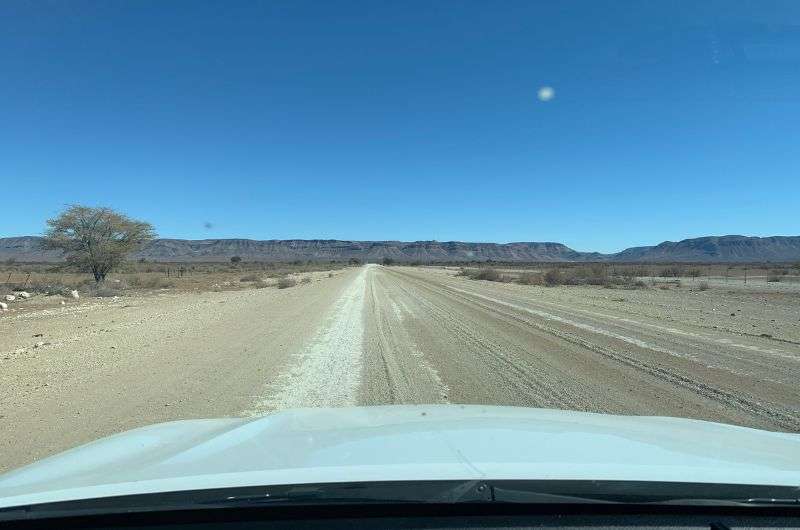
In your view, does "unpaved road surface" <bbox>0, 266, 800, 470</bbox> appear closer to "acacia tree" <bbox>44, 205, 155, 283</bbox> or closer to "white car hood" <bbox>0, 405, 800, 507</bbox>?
"white car hood" <bbox>0, 405, 800, 507</bbox>

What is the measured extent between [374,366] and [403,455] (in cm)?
736

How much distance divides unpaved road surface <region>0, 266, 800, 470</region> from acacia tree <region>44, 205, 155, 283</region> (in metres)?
22.6

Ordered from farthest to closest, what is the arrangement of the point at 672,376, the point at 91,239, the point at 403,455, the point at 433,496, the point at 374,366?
the point at 91,239 → the point at 374,366 → the point at 672,376 → the point at 403,455 → the point at 433,496

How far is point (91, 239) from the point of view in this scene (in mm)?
41312

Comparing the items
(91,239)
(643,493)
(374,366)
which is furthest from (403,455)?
(91,239)

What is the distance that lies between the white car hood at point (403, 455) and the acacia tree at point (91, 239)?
40.5 meters

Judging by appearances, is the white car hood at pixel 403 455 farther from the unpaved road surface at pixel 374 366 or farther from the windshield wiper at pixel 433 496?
the unpaved road surface at pixel 374 366

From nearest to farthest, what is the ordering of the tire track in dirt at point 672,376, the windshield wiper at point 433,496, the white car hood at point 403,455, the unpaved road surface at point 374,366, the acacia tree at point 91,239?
the windshield wiper at point 433,496 → the white car hood at point 403,455 → the tire track in dirt at point 672,376 → the unpaved road surface at point 374,366 → the acacia tree at point 91,239

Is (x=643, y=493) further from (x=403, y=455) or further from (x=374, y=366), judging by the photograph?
(x=374, y=366)

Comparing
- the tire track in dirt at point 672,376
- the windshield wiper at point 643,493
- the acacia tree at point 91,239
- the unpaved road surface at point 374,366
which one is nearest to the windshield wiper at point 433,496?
the windshield wiper at point 643,493

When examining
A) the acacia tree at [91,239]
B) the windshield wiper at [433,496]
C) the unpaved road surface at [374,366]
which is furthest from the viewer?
the acacia tree at [91,239]

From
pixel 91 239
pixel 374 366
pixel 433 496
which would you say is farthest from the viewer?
pixel 91 239

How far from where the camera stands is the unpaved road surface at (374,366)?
24.6 feet

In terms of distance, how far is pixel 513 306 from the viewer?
23828mm
